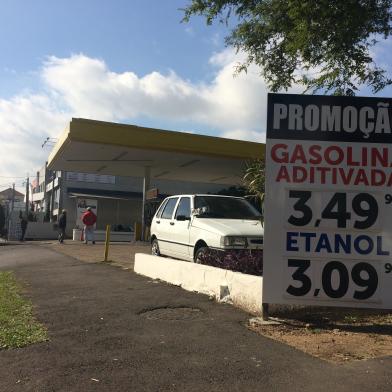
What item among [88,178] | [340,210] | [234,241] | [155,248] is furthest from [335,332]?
[88,178]

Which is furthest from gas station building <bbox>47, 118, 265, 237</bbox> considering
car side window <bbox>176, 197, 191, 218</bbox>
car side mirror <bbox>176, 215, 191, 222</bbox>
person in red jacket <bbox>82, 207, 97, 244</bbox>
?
car side mirror <bbox>176, 215, 191, 222</bbox>

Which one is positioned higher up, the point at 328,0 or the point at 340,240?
the point at 328,0

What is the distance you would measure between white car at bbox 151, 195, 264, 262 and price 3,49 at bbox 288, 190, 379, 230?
2.76 metres

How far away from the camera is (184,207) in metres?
11.4

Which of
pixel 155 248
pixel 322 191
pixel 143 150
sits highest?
pixel 143 150

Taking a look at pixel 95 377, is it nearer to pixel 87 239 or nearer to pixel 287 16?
pixel 287 16

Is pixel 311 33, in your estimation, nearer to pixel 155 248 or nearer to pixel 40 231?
pixel 155 248

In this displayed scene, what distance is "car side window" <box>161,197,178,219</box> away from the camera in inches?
477

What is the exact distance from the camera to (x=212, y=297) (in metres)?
8.04

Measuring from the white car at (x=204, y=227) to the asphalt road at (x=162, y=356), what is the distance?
162cm

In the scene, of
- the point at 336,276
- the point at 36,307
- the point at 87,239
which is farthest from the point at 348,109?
the point at 87,239

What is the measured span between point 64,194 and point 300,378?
41390 millimetres

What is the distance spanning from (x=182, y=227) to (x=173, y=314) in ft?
13.1

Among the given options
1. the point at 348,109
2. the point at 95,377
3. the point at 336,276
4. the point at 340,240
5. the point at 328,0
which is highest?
the point at 328,0
